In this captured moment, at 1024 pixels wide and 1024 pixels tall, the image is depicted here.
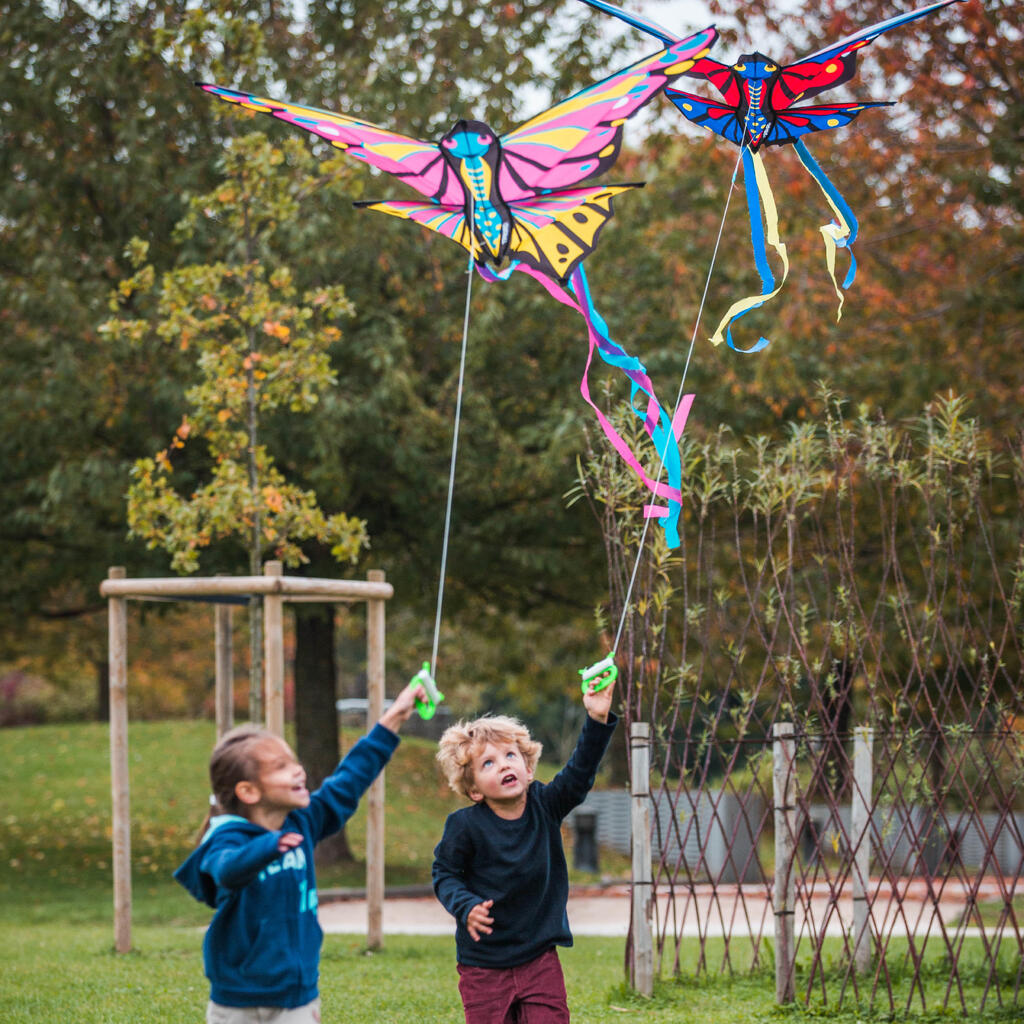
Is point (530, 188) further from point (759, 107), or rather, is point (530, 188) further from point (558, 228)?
point (759, 107)

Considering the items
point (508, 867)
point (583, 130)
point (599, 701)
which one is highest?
point (583, 130)

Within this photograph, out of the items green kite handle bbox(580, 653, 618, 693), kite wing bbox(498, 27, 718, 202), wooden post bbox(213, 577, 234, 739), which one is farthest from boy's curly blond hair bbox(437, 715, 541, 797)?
wooden post bbox(213, 577, 234, 739)

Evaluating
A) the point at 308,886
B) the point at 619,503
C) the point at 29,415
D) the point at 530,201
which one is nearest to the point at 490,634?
the point at 29,415

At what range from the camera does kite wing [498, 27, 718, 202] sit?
3992 millimetres

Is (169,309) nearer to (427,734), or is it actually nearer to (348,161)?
(348,161)

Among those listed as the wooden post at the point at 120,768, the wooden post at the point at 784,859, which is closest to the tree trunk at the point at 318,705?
the wooden post at the point at 120,768

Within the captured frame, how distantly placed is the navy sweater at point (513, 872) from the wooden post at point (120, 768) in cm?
455

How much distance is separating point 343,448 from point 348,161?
3.22 m

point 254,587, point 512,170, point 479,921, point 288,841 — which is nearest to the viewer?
point 288,841

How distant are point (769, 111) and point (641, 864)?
3.58 m

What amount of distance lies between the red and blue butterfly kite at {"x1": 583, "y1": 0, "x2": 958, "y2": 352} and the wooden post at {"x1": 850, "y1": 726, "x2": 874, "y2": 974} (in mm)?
2647

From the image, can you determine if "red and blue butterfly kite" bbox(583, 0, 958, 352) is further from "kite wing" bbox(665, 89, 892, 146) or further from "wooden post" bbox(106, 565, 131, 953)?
"wooden post" bbox(106, 565, 131, 953)

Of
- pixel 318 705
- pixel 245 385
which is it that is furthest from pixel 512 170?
pixel 318 705

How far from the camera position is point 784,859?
5.93 m
